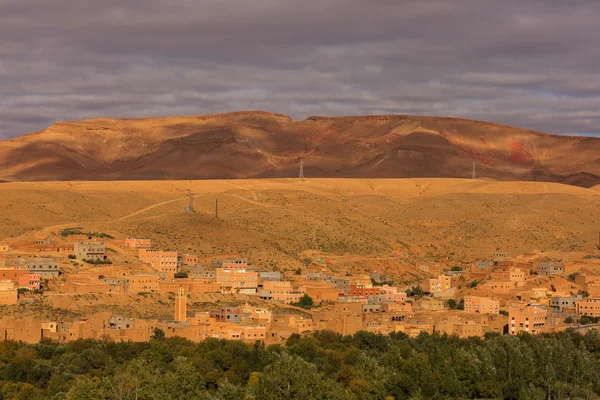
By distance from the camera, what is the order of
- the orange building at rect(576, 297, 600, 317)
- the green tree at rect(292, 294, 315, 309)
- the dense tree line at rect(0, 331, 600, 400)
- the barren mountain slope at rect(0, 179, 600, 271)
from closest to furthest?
the dense tree line at rect(0, 331, 600, 400) → the orange building at rect(576, 297, 600, 317) → the green tree at rect(292, 294, 315, 309) → the barren mountain slope at rect(0, 179, 600, 271)

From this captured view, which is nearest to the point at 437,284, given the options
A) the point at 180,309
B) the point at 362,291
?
the point at 362,291

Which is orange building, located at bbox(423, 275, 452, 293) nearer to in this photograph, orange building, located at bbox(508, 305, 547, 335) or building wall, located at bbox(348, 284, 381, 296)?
building wall, located at bbox(348, 284, 381, 296)

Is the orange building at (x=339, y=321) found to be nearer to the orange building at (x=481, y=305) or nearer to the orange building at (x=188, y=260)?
the orange building at (x=481, y=305)

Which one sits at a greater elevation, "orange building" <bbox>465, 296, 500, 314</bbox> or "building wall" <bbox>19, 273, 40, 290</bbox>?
"building wall" <bbox>19, 273, 40, 290</bbox>

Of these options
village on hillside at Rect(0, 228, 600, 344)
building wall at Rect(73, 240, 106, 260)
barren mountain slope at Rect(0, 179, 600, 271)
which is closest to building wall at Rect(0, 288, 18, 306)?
A: village on hillside at Rect(0, 228, 600, 344)

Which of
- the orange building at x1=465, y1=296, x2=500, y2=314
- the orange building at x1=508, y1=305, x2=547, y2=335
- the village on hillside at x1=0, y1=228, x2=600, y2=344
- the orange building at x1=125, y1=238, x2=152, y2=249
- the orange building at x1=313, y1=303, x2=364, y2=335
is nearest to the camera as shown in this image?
the village on hillside at x1=0, y1=228, x2=600, y2=344

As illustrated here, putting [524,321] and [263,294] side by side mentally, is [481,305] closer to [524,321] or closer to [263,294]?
[524,321]

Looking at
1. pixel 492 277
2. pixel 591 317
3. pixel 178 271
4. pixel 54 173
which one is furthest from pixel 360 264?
pixel 54 173
